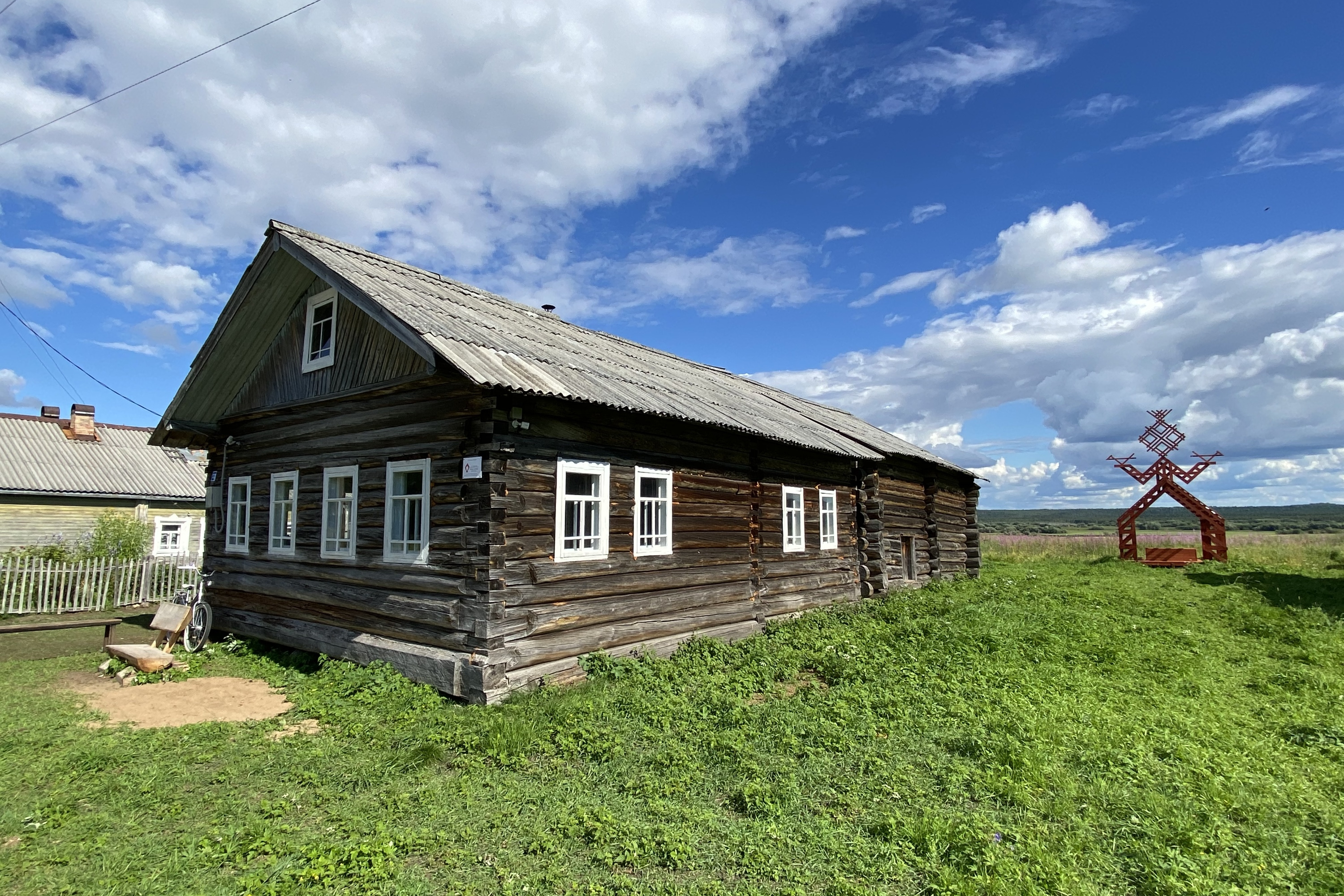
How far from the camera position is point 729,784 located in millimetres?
6086

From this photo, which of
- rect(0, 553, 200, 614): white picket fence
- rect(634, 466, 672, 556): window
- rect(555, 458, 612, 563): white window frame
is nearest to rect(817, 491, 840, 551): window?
rect(634, 466, 672, 556): window

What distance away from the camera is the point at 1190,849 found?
4.86 metres

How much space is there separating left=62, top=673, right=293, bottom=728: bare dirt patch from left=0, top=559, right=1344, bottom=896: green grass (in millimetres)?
350

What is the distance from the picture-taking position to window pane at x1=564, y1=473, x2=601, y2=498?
31.9ft

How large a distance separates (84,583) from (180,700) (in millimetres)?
11879

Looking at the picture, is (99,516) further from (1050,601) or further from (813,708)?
(1050,601)

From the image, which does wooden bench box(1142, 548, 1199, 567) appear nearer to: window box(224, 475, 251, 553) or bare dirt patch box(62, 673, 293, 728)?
bare dirt patch box(62, 673, 293, 728)

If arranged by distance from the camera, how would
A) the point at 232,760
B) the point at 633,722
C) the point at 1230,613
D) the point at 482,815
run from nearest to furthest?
the point at 482,815, the point at 232,760, the point at 633,722, the point at 1230,613

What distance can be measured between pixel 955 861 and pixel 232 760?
21.4 feet

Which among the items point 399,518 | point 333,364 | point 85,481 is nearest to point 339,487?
point 399,518

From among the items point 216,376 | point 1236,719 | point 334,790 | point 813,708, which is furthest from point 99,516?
point 1236,719

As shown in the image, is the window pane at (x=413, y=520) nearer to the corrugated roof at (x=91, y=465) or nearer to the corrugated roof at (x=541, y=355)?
the corrugated roof at (x=541, y=355)

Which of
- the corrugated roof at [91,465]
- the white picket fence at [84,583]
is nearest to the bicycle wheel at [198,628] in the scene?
the white picket fence at [84,583]

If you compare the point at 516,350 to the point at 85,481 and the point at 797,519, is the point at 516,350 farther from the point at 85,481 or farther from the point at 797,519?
the point at 85,481
